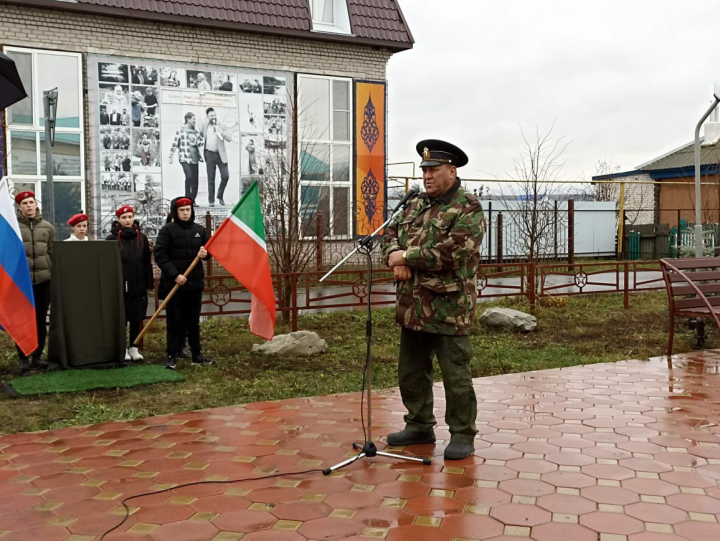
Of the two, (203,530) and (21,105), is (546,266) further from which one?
(21,105)

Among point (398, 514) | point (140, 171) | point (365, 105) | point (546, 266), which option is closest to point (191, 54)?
point (140, 171)

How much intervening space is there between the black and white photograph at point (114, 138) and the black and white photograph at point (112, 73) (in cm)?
→ 106

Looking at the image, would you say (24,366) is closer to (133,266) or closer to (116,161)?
(133,266)

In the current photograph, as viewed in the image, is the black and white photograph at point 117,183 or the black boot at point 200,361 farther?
the black and white photograph at point 117,183

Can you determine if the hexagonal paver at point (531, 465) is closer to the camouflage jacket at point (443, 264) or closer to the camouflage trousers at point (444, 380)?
the camouflage trousers at point (444, 380)

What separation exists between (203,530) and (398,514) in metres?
0.95

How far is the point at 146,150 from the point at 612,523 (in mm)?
15304

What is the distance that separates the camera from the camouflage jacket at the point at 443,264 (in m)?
4.41

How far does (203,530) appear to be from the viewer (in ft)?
11.6

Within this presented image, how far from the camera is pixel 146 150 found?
17.0 metres

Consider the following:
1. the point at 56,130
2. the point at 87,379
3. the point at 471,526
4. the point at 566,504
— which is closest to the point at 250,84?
the point at 56,130

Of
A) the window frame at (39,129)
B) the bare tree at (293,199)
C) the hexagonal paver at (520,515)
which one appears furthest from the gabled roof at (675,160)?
the hexagonal paver at (520,515)

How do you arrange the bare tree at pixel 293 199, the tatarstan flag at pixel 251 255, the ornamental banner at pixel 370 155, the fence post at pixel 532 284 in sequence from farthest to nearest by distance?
the ornamental banner at pixel 370 155 < the fence post at pixel 532 284 < the bare tree at pixel 293 199 < the tatarstan flag at pixel 251 255

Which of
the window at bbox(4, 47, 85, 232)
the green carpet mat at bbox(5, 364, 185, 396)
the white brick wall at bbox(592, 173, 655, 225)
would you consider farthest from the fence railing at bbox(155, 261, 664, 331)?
the white brick wall at bbox(592, 173, 655, 225)
